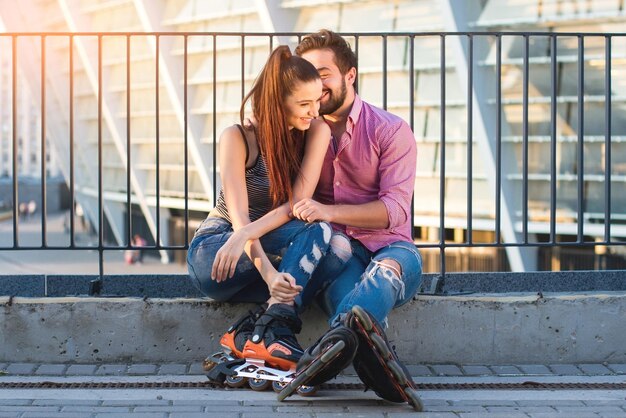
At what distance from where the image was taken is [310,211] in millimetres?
4523

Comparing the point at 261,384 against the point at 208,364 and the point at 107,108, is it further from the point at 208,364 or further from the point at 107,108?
the point at 107,108

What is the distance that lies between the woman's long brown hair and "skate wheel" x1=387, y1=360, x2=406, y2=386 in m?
0.90

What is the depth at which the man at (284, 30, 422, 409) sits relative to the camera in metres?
4.54

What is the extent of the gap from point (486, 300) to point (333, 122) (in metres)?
1.03

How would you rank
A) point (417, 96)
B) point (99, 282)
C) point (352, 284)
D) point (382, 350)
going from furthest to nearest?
1. point (417, 96)
2. point (99, 282)
3. point (352, 284)
4. point (382, 350)

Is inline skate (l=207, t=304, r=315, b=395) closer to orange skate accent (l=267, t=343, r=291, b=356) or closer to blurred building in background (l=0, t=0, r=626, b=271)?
orange skate accent (l=267, t=343, r=291, b=356)

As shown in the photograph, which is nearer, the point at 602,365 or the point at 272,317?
the point at 272,317

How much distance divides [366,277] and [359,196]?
0.47 metres

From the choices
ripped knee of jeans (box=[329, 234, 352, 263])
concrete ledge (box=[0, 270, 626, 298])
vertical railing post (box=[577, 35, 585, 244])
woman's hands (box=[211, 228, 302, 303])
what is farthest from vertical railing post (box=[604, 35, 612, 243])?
woman's hands (box=[211, 228, 302, 303])

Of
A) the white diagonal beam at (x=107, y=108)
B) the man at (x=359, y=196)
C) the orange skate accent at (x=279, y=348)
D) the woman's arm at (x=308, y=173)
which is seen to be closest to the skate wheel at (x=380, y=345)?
the man at (x=359, y=196)

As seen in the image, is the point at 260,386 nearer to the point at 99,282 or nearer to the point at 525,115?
the point at 99,282

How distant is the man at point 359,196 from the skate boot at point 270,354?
7.3 inches

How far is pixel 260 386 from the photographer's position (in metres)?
4.39

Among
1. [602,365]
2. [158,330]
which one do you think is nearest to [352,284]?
[158,330]
